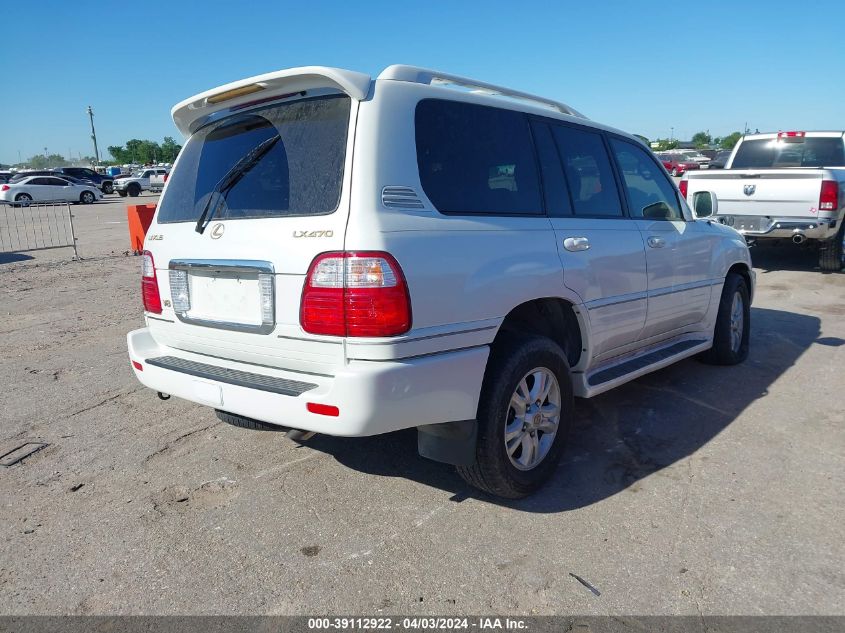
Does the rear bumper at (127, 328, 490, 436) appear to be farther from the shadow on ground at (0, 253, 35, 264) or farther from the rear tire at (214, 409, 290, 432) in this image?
the shadow on ground at (0, 253, 35, 264)

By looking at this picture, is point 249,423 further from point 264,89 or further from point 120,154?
point 120,154

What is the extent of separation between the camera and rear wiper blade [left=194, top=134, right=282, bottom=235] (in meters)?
3.12

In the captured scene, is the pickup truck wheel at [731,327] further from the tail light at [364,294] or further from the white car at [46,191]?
the white car at [46,191]

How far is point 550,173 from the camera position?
3.61m

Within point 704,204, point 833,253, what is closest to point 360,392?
point 704,204

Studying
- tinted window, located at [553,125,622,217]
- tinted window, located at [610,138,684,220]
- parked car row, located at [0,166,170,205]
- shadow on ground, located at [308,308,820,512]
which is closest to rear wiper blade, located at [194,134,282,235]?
shadow on ground, located at [308,308,820,512]

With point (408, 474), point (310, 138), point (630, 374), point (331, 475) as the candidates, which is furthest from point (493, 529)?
point (310, 138)

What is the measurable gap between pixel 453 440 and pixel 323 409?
666mm

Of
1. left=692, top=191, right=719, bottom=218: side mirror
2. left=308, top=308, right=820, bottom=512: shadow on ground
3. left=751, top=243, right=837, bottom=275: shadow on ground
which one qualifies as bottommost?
left=308, top=308, right=820, bottom=512: shadow on ground

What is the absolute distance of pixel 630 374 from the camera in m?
4.03

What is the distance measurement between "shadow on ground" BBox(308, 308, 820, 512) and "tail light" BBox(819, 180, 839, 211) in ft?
14.9

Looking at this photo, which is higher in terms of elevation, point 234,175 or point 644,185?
point 234,175

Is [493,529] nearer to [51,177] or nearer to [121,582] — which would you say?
[121,582]

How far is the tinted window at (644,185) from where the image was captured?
4.31 metres
